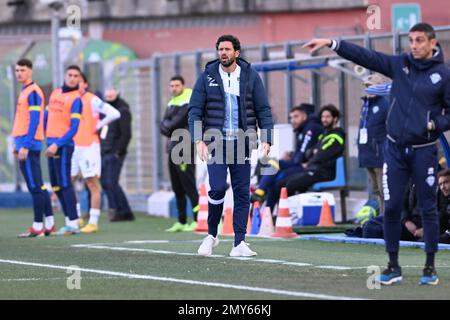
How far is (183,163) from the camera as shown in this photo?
1891 cm

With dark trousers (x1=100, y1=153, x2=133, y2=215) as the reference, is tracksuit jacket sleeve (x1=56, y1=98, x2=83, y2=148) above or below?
above

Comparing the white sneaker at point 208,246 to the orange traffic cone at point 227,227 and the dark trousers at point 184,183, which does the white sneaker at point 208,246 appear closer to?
the orange traffic cone at point 227,227

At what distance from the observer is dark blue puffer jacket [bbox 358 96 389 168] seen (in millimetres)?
17812

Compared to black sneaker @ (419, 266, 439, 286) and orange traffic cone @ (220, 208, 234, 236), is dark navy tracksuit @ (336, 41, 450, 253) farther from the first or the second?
orange traffic cone @ (220, 208, 234, 236)

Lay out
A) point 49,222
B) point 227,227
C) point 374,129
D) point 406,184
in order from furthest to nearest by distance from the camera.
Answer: point 374,129 < point 49,222 < point 227,227 < point 406,184

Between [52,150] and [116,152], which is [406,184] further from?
[116,152]

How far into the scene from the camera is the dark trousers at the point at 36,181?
17.2 m

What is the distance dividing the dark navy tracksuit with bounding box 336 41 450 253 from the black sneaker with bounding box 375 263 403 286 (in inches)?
6.4

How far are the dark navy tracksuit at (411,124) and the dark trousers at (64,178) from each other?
300 inches

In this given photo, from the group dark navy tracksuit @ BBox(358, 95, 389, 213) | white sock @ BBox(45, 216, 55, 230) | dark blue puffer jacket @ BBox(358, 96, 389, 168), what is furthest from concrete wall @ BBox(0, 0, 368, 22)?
white sock @ BBox(45, 216, 55, 230)

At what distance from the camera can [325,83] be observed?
2117 centimetres

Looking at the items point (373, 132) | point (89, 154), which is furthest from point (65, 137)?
point (373, 132)

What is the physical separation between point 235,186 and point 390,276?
119 inches
